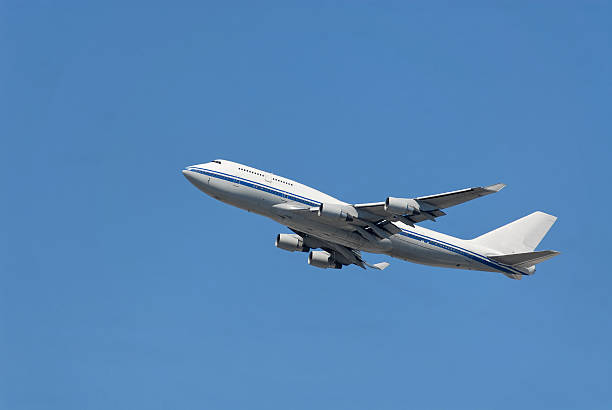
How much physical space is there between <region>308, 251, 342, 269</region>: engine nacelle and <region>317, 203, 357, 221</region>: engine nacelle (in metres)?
9.18

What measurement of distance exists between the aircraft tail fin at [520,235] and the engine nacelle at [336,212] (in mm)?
11955

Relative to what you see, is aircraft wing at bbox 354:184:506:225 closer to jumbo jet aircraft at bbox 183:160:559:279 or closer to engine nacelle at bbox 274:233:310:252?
jumbo jet aircraft at bbox 183:160:559:279

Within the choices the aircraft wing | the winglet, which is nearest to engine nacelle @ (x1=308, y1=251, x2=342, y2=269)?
the aircraft wing

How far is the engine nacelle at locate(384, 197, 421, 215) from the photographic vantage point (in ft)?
158

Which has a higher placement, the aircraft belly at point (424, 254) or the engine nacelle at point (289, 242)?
the engine nacelle at point (289, 242)

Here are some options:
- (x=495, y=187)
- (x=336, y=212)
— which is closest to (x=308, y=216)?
(x=336, y=212)

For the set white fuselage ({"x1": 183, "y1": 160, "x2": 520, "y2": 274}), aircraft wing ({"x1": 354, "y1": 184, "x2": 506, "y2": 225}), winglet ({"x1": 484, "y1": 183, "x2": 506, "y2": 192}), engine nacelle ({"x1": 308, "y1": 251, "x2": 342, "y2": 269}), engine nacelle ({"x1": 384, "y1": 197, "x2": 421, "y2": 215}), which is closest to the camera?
winglet ({"x1": 484, "y1": 183, "x2": 506, "y2": 192})

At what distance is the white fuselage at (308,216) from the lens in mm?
50125

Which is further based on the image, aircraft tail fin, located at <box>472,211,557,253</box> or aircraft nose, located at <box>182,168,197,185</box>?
aircraft tail fin, located at <box>472,211,557,253</box>

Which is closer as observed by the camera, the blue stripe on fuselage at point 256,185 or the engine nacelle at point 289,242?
the blue stripe on fuselage at point 256,185

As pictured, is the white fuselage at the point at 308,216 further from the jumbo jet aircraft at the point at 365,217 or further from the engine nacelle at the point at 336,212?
the engine nacelle at the point at 336,212

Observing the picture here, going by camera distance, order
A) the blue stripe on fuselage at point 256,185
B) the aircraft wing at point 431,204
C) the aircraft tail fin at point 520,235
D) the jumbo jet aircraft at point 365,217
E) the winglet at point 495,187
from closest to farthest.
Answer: the winglet at point 495,187
the aircraft wing at point 431,204
the jumbo jet aircraft at point 365,217
the blue stripe on fuselage at point 256,185
the aircraft tail fin at point 520,235

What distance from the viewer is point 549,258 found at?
51875 millimetres

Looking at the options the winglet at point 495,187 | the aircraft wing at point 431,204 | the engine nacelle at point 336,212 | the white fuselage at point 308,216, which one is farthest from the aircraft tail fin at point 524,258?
the engine nacelle at point 336,212
